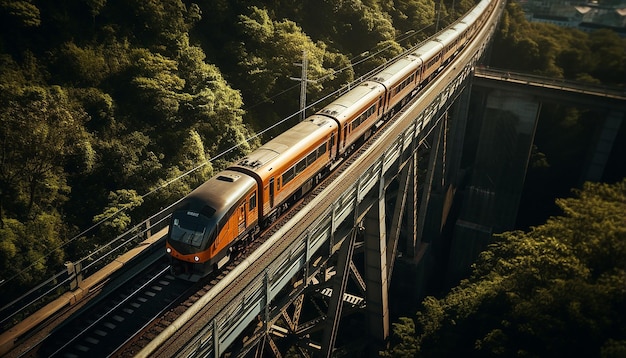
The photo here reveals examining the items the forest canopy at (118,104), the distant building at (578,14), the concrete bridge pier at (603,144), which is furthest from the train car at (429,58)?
the distant building at (578,14)

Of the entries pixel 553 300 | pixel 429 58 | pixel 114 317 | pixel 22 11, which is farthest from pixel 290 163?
pixel 429 58

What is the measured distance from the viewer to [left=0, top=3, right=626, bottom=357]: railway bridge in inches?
526

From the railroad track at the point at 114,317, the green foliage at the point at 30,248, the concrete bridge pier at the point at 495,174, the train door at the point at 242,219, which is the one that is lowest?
the concrete bridge pier at the point at 495,174

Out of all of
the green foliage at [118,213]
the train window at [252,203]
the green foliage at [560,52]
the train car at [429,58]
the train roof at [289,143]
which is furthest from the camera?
the green foliage at [560,52]

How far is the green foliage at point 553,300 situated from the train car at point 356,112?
1029cm

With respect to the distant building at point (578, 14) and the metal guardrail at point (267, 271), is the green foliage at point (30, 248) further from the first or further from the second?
the distant building at point (578, 14)

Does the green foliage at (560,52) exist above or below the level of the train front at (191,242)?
below

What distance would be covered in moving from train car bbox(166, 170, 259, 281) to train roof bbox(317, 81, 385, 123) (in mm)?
9000

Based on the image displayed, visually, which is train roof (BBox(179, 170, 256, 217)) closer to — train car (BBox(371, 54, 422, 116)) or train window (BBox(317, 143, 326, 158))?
train window (BBox(317, 143, 326, 158))

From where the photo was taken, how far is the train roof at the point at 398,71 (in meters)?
29.4

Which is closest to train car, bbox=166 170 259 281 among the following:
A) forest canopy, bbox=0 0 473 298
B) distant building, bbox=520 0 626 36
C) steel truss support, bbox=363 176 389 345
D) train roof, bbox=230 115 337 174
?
train roof, bbox=230 115 337 174

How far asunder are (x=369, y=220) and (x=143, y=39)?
71.4 feet

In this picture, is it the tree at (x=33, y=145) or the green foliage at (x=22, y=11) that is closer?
the tree at (x=33, y=145)

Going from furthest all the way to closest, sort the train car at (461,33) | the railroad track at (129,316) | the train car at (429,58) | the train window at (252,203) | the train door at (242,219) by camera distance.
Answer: the train car at (461,33), the train car at (429,58), the train window at (252,203), the train door at (242,219), the railroad track at (129,316)
